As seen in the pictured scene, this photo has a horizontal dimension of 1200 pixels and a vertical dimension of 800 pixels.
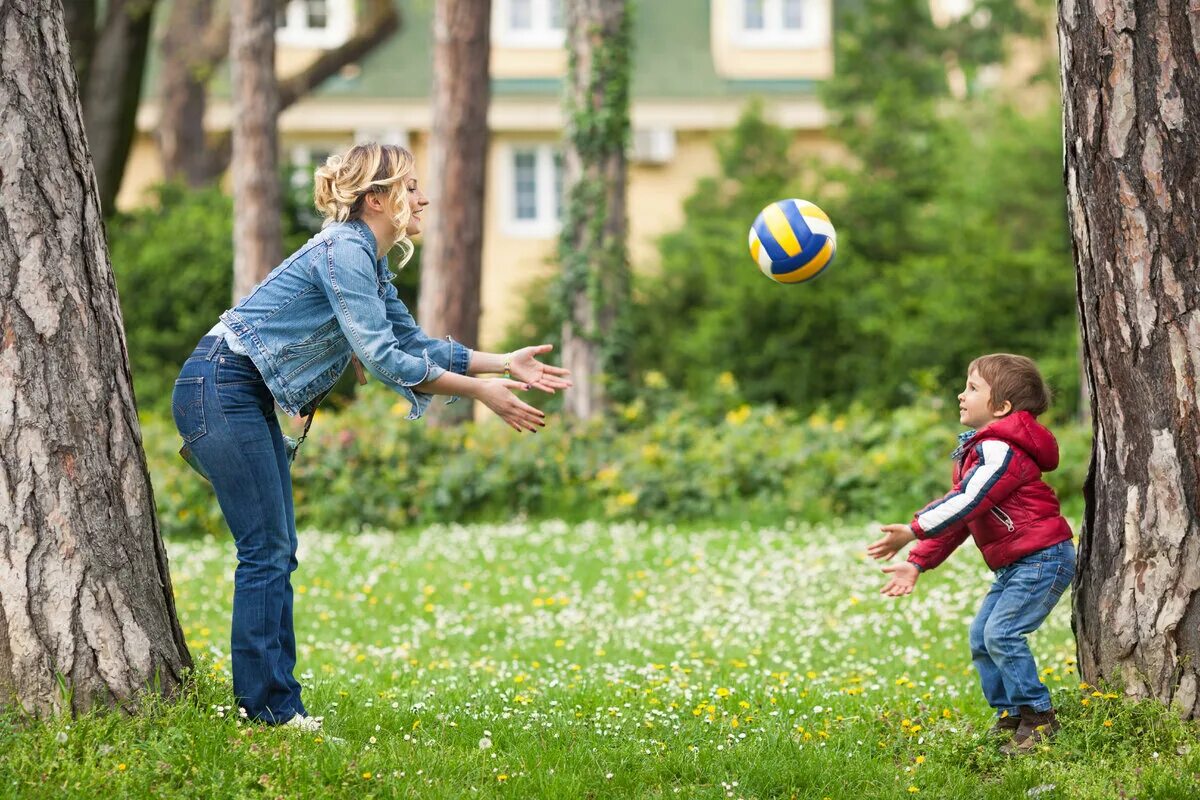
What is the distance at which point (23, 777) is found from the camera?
4.13 meters

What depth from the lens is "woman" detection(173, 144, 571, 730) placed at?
4.66 meters

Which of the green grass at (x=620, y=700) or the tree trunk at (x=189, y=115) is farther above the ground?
the tree trunk at (x=189, y=115)

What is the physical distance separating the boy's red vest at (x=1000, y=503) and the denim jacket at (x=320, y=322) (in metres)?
1.83

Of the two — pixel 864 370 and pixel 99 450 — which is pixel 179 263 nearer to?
pixel 864 370

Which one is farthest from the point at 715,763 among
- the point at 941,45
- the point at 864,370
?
the point at 941,45

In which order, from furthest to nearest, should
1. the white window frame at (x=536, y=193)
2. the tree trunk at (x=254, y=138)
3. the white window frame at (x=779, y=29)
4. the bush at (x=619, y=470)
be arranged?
the white window frame at (x=779, y=29), the white window frame at (x=536, y=193), the tree trunk at (x=254, y=138), the bush at (x=619, y=470)

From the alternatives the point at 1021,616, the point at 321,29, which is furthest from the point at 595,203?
the point at 321,29

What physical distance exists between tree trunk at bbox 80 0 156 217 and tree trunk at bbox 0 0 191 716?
14379 mm

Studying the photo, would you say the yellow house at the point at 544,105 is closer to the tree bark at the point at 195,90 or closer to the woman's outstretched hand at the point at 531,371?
the tree bark at the point at 195,90

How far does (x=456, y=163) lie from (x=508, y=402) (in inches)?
413

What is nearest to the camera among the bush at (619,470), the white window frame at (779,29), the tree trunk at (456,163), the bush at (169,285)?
the bush at (619,470)

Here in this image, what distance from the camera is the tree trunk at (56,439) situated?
4410 millimetres

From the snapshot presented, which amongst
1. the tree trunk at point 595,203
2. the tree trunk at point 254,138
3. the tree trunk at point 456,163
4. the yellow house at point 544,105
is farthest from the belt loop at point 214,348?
the yellow house at point 544,105

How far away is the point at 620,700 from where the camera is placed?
18.8ft
